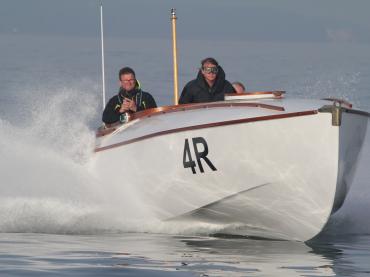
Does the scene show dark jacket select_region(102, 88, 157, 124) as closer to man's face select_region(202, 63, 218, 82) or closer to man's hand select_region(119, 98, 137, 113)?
man's hand select_region(119, 98, 137, 113)

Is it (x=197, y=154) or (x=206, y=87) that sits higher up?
(x=206, y=87)

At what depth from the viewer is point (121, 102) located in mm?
15258

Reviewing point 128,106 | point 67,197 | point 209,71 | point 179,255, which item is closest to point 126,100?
point 128,106

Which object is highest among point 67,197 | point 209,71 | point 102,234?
point 209,71

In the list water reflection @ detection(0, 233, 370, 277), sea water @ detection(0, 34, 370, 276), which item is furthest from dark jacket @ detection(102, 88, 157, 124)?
water reflection @ detection(0, 233, 370, 277)

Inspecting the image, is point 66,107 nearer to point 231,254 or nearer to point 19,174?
point 19,174

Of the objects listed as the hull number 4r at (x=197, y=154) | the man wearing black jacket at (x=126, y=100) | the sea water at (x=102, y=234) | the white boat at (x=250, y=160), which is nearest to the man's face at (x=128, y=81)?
the man wearing black jacket at (x=126, y=100)

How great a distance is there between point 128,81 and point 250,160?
8.67ft

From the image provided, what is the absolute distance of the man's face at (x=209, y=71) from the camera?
47.0 feet

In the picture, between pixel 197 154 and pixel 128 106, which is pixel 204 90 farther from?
pixel 197 154

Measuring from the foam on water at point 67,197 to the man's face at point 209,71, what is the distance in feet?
5.08

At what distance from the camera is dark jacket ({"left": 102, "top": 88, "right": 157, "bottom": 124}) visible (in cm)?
1524

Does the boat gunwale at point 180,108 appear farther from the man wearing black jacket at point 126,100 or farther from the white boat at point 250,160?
the man wearing black jacket at point 126,100

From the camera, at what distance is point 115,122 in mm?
15203
